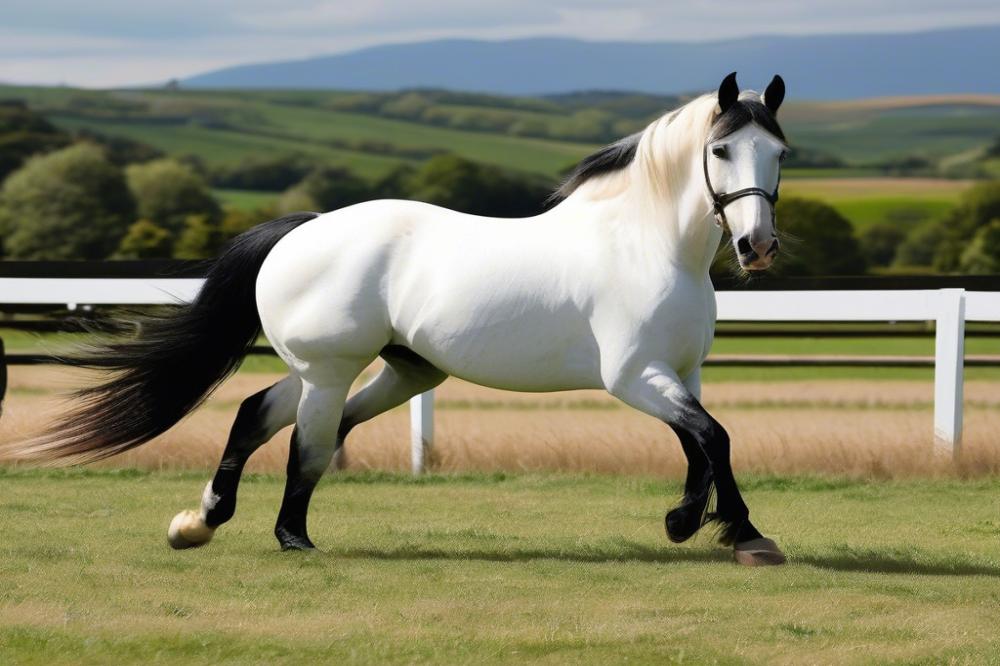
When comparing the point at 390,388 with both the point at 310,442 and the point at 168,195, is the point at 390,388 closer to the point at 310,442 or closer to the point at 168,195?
the point at 310,442

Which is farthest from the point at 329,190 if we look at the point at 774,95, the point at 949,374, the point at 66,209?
the point at 774,95

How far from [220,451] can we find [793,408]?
7.19 meters

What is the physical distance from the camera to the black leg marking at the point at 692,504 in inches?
223

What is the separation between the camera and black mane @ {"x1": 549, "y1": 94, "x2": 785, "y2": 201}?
547cm

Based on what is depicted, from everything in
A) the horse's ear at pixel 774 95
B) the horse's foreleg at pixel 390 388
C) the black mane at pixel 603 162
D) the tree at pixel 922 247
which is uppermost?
the horse's ear at pixel 774 95

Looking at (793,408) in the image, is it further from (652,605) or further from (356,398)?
(652,605)

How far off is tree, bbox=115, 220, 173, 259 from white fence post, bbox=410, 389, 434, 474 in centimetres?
6365

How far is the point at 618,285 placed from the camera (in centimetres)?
571

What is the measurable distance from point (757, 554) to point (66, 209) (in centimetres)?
8413

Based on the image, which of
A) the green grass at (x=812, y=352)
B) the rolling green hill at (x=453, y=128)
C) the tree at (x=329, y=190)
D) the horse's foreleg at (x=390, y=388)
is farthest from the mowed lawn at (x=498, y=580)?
the rolling green hill at (x=453, y=128)

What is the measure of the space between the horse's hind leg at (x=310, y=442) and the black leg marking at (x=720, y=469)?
1.39 meters

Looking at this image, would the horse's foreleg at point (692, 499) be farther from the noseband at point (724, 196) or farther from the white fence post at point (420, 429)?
the white fence post at point (420, 429)

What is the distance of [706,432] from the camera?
5.50m

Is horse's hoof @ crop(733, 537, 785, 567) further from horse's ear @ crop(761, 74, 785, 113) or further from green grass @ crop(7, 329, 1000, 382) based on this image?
green grass @ crop(7, 329, 1000, 382)
